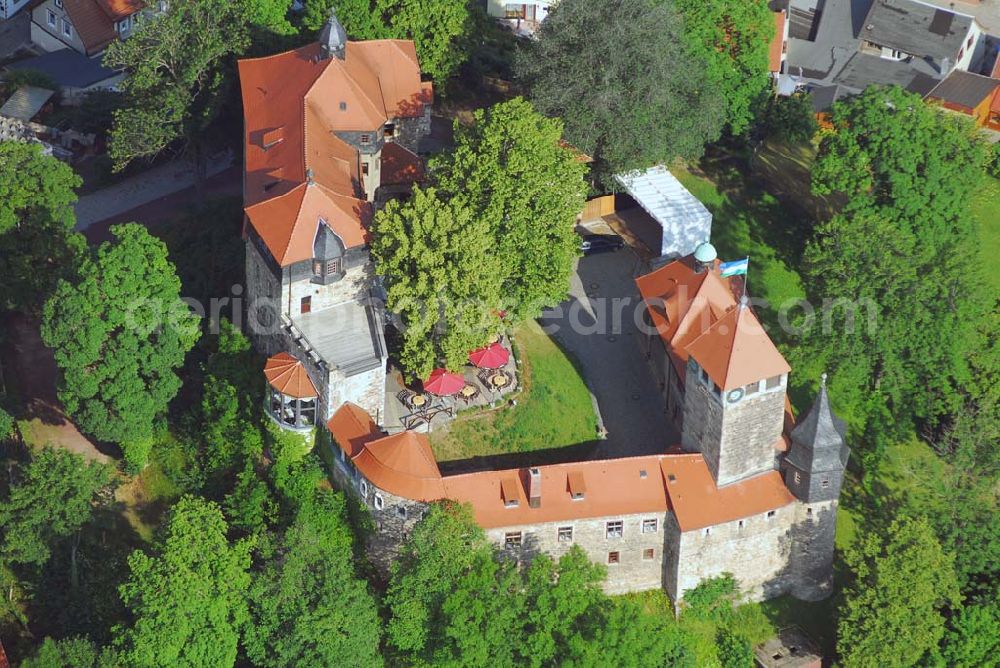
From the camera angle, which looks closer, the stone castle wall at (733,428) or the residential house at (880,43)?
the stone castle wall at (733,428)

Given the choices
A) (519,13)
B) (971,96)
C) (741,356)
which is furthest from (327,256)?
(971,96)

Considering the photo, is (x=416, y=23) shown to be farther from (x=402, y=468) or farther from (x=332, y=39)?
(x=402, y=468)

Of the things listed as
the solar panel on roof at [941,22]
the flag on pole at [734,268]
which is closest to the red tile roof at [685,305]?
the flag on pole at [734,268]

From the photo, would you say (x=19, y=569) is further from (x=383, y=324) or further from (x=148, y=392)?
(x=383, y=324)

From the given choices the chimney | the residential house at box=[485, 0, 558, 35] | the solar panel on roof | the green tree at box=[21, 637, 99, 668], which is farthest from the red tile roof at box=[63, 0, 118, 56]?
the solar panel on roof

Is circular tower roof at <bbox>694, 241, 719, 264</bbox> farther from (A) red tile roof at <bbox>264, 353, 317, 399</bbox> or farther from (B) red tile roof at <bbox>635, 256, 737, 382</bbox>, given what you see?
(A) red tile roof at <bbox>264, 353, 317, 399</bbox>

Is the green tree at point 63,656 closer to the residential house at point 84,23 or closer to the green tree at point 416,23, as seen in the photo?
the green tree at point 416,23
